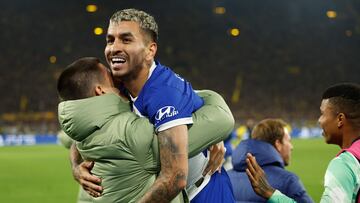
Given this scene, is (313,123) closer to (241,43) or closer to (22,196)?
(241,43)

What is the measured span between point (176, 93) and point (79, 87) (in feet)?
1.73

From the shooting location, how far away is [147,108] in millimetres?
3090

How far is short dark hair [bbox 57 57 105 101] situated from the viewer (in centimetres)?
324

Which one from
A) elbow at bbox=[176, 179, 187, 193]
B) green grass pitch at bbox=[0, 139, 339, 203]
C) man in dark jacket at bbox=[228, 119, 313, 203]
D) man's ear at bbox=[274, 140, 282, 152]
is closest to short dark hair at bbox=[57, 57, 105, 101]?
elbow at bbox=[176, 179, 187, 193]

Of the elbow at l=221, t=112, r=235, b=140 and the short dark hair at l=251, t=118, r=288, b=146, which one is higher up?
the elbow at l=221, t=112, r=235, b=140

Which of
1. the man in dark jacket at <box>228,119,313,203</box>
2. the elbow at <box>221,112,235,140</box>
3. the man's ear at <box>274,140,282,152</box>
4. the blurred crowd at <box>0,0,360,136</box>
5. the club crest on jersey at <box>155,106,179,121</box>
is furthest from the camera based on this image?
the blurred crowd at <box>0,0,360,136</box>

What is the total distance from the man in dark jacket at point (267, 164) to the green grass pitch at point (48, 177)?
6.70 m

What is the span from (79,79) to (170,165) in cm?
66

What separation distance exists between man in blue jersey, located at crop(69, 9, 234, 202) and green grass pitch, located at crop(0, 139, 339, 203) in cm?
852

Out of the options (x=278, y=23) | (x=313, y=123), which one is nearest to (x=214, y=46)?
(x=278, y=23)

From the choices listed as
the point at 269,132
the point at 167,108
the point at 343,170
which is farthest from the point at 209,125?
the point at 269,132

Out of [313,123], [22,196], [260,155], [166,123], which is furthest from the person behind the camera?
[313,123]

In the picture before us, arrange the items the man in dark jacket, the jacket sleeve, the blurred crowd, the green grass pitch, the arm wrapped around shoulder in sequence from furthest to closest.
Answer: the blurred crowd → the green grass pitch → the man in dark jacket → the jacket sleeve → the arm wrapped around shoulder

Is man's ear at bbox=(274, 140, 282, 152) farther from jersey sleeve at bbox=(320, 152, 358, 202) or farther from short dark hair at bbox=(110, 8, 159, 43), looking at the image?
short dark hair at bbox=(110, 8, 159, 43)
